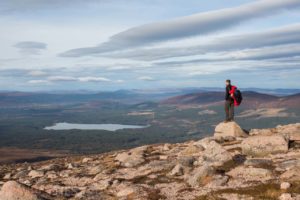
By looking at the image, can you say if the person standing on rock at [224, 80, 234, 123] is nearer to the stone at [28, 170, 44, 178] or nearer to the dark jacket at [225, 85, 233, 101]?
the dark jacket at [225, 85, 233, 101]

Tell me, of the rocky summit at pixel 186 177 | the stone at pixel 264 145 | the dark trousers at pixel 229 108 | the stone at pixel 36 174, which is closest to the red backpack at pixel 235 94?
the dark trousers at pixel 229 108

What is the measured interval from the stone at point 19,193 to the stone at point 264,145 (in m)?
21.2

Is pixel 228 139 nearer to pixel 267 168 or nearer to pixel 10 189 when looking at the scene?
pixel 267 168

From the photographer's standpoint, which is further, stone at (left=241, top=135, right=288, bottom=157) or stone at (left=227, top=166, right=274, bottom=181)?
stone at (left=241, top=135, right=288, bottom=157)

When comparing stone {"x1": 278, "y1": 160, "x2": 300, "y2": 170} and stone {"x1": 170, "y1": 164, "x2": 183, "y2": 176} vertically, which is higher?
stone {"x1": 278, "y1": 160, "x2": 300, "y2": 170}

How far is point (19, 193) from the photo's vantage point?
935 inches

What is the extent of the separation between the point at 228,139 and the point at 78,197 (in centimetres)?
2401

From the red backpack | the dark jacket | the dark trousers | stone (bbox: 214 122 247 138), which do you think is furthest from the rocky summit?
the dark jacket

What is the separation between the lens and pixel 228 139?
4784 centimetres

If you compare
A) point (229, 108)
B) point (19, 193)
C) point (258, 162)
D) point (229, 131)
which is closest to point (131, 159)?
point (229, 131)

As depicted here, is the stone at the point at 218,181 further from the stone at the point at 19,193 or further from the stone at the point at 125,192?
the stone at the point at 19,193

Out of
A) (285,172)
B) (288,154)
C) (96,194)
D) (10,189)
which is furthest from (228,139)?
(10,189)

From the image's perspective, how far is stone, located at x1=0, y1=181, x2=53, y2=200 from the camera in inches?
928

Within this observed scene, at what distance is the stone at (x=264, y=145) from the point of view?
3761 centimetres
